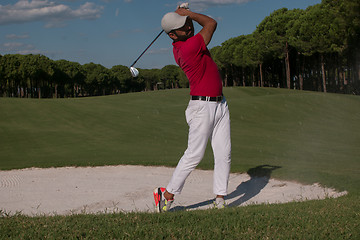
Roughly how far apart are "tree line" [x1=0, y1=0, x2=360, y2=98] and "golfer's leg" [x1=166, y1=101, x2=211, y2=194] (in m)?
33.8

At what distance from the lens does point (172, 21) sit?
17.2 feet

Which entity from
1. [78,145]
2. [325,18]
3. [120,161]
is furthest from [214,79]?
[325,18]

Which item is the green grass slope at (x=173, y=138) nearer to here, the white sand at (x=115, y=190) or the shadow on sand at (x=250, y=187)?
the shadow on sand at (x=250, y=187)

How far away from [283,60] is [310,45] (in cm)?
2035

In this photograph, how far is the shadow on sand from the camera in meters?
6.92

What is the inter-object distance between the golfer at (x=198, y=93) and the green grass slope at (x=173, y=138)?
300 cm

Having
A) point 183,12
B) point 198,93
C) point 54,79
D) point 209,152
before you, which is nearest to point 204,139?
point 198,93

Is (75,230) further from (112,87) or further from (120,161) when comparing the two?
(112,87)

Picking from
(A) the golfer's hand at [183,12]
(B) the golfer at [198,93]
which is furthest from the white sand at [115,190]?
(A) the golfer's hand at [183,12]

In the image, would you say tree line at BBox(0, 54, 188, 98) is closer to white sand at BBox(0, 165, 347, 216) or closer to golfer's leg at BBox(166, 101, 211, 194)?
white sand at BBox(0, 165, 347, 216)

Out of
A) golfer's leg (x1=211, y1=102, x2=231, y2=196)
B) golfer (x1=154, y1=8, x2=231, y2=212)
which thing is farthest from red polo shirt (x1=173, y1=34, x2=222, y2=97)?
golfer's leg (x1=211, y1=102, x2=231, y2=196)

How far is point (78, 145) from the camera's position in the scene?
49.6ft

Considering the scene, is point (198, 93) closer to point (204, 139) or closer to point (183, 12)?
point (204, 139)

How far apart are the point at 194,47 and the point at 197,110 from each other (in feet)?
2.85
